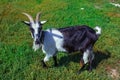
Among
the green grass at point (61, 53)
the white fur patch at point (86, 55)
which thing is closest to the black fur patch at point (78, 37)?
the white fur patch at point (86, 55)

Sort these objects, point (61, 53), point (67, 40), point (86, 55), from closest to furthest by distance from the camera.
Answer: point (67, 40)
point (86, 55)
point (61, 53)

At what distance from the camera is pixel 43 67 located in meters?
11.4

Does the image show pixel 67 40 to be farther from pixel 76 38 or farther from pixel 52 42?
pixel 52 42

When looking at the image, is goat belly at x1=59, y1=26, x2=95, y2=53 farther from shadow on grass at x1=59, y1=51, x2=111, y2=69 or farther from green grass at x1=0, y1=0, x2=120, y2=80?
shadow on grass at x1=59, y1=51, x2=111, y2=69

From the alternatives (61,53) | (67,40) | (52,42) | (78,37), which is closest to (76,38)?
(78,37)

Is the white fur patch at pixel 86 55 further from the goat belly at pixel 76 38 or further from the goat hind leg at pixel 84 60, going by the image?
the goat belly at pixel 76 38

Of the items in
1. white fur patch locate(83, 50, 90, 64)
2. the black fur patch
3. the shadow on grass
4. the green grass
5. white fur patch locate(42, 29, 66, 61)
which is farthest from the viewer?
the shadow on grass

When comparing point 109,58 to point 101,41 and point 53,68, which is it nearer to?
point 101,41

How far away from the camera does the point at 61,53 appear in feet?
41.8

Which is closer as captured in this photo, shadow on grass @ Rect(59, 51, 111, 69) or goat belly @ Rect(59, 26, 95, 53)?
goat belly @ Rect(59, 26, 95, 53)

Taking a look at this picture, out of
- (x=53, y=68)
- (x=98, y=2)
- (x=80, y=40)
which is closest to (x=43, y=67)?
(x=53, y=68)

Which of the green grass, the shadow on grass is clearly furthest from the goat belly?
the shadow on grass

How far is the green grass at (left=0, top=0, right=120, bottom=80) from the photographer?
36.7 feet

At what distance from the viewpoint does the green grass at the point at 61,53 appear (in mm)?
11180
